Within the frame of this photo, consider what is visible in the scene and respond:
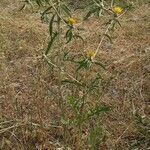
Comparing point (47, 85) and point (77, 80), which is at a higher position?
point (77, 80)

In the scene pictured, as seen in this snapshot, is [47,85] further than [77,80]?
Yes

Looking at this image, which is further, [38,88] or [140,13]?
[140,13]

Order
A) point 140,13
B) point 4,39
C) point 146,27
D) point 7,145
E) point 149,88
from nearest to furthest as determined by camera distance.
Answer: point 7,145
point 149,88
point 4,39
point 146,27
point 140,13

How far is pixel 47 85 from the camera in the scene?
3.97 metres

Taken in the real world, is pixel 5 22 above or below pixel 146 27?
above

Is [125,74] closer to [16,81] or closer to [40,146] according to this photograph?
[16,81]

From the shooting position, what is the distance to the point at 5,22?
5.56 m

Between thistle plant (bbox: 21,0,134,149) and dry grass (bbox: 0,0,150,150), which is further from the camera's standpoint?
dry grass (bbox: 0,0,150,150)

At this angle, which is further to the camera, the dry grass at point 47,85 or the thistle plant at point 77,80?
the dry grass at point 47,85

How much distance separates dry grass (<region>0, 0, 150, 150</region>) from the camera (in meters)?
3.12

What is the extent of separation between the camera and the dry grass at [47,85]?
3.12 meters

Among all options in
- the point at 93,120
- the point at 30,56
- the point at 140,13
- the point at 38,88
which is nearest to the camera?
the point at 93,120

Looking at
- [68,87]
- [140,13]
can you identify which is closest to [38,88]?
[68,87]

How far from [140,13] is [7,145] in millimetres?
3611
